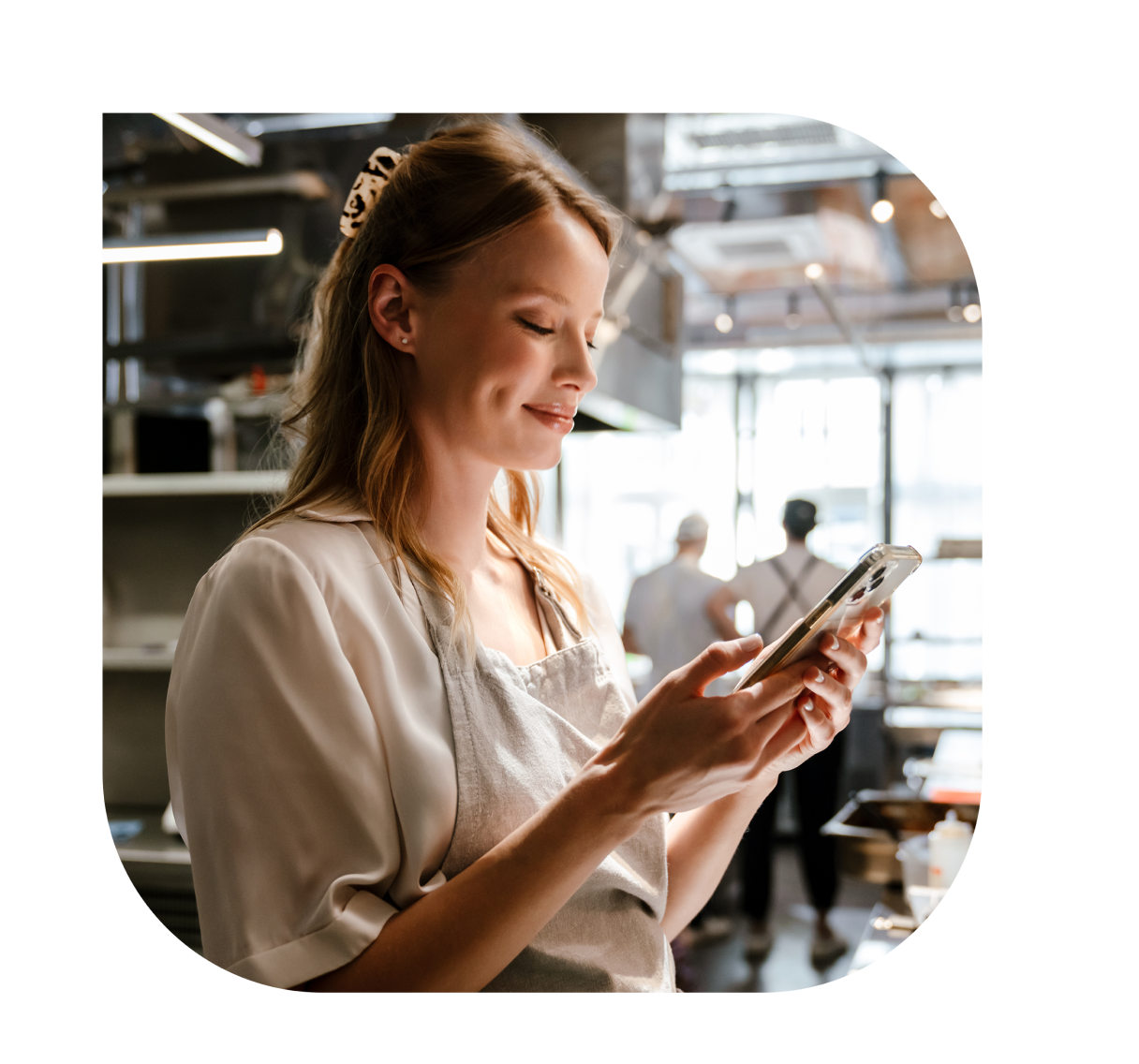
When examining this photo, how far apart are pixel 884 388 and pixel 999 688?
25.9ft

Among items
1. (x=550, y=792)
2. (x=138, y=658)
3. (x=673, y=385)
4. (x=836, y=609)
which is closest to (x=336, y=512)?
(x=550, y=792)

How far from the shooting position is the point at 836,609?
2.35ft

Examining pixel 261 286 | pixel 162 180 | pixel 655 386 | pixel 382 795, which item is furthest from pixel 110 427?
pixel 382 795

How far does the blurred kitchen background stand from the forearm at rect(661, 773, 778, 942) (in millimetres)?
314

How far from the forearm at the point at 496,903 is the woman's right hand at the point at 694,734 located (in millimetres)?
20

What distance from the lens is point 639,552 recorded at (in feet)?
27.9

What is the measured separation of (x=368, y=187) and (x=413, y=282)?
16cm

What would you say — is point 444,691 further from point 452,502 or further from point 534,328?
point 534,328

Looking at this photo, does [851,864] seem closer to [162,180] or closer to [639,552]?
[162,180]

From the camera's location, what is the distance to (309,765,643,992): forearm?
70 centimetres

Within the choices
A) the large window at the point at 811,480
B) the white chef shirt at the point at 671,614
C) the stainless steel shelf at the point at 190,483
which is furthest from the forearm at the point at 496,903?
the large window at the point at 811,480

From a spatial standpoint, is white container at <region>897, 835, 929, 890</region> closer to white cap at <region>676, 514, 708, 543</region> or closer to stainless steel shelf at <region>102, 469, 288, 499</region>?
stainless steel shelf at <region>102, 469, 288, 499</region>

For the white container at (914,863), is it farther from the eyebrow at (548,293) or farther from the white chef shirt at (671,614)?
the white chef shirt at (671,614)

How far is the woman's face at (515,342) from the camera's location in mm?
833
